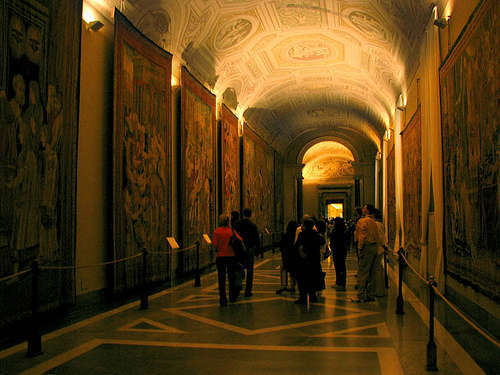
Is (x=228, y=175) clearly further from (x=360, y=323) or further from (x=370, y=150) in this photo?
(x=370, y=150)

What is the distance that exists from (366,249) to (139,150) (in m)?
5.32

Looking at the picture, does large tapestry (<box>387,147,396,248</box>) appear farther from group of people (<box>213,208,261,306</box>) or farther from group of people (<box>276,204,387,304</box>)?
group of people (<box>213,208,261,306</box>)

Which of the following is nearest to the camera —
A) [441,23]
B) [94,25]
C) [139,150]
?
[441,23]

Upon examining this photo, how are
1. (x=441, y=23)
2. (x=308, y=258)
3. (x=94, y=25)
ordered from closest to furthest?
(x=441, y=23), (x=308, y=258), (x=94, y=25)

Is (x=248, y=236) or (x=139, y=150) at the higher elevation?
(x=139, y=150)

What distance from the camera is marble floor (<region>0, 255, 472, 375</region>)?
516 cm

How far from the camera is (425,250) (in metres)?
10.8

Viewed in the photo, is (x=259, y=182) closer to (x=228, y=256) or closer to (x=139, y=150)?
(x=139, y=150)

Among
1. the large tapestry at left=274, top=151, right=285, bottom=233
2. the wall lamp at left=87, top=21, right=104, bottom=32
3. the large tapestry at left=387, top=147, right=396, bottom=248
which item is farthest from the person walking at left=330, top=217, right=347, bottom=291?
the large tapestry at left=274, top=151, right=285, bottom=233

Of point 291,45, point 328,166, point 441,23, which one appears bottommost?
point 441,23

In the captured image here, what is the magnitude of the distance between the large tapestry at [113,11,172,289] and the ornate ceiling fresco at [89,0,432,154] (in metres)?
0.73

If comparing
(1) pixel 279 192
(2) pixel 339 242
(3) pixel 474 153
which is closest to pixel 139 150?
(2) pixel 339 242

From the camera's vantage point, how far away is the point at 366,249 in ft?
30.9

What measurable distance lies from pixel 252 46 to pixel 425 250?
8944mm
